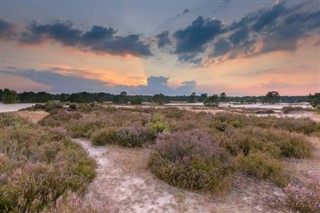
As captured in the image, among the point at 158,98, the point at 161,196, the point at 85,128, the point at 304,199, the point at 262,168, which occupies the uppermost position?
the point at 158,98

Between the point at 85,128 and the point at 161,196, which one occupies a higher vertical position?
the point at 85,128

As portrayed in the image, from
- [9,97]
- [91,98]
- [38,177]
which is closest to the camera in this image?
[38,177]

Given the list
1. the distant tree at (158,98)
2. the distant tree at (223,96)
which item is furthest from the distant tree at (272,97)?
the distant tree at (158,98)

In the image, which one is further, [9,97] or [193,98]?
[193,98]

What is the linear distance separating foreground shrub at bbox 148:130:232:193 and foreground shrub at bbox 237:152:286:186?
57 cm

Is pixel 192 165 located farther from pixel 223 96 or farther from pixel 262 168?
pixel 223 96

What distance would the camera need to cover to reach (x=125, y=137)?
379 inches

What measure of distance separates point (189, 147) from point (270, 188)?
213 cm

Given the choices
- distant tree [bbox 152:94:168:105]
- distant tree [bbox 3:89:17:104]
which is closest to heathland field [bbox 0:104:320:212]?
distant tree [bbox 3:89:17:104]

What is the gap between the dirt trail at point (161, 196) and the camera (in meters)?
4.54

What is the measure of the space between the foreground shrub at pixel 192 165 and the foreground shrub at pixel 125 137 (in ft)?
8.97

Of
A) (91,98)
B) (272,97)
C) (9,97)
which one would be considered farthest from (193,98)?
(9,97)

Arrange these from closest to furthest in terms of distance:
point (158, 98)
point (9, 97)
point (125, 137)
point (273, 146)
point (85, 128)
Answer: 1. point (273, 146)
2. point (125, 137)
3. point (85, 128)
4. point (9, 97)
5. point (158, 98)

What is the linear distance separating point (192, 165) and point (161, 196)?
3.56 feet
